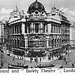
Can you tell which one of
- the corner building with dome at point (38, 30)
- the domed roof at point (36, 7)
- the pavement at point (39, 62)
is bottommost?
the pavement at point (39, 62)

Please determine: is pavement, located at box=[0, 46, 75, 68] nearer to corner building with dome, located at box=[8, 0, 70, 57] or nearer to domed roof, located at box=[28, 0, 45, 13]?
corner building with dome, located at box=[8, 0, 70, 57]

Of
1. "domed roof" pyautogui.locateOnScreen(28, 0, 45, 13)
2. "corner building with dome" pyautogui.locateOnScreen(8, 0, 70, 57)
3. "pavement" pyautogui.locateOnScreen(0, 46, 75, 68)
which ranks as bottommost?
"pavement" pyautogui.locateOnScreen(0, 46, 75, 68)

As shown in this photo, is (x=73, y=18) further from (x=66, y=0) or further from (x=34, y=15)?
(x=34, y=15)

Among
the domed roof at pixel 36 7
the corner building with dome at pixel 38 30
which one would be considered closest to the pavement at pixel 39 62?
the corner building with dome at pixel 38 30

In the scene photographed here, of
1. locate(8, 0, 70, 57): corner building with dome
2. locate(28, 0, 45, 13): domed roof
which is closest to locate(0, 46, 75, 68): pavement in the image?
locate(8, 0, 70, 57): corner building with dome

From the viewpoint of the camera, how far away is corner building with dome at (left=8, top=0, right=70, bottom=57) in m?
2.55

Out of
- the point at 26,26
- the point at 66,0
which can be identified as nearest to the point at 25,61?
the point at 26,26

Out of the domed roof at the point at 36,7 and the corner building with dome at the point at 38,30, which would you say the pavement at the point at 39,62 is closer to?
the corner building with dome at the point at 38,30

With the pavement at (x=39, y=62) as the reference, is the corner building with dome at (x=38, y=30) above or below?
above

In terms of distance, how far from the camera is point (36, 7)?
2539 millimetres

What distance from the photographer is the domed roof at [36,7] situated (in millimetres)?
2537

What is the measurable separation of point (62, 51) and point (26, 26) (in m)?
0.55

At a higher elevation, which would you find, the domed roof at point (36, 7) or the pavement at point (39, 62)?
the domed roof at point (36, 7)

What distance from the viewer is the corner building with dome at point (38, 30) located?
8.38 ft
